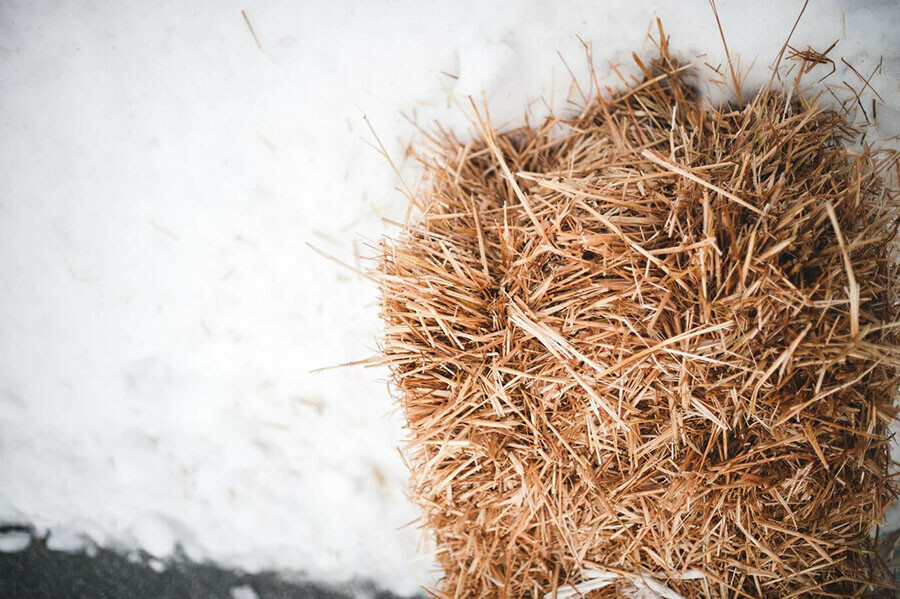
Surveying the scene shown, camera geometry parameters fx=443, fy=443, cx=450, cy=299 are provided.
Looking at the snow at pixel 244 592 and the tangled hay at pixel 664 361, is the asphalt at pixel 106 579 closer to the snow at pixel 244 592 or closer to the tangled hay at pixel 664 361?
the snow at pixel 244 592

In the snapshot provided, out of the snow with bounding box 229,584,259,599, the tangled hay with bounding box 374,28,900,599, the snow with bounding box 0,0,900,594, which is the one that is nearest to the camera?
the tangled hay with bounding box 374,28,900,599

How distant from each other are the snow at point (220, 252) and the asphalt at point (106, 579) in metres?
0.07

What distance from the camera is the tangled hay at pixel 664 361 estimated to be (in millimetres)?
914

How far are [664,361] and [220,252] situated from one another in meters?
1.29

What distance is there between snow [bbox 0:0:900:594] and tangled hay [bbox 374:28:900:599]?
0.33m

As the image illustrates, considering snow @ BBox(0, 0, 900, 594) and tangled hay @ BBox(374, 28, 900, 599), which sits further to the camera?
snow @ BBox(0, 0, 900, 594)

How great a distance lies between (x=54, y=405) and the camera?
4.84ft

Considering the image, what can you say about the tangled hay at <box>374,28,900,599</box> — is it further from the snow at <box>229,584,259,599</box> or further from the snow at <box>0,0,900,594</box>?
the snow at <box>229,584,259,599</box>

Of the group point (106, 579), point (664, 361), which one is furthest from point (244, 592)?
point (664, 361)

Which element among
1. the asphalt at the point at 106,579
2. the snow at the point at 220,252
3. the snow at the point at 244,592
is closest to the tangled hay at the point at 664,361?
the snow at the point at 220,252

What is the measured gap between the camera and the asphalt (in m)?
1.50

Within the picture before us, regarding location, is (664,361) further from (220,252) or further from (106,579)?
(106,579)

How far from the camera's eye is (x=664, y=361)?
0.95 meters

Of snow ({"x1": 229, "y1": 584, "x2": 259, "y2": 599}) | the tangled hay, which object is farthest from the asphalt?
the tangled hay
